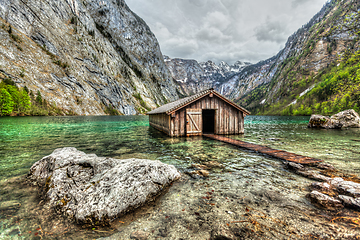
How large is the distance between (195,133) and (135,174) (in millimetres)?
13201

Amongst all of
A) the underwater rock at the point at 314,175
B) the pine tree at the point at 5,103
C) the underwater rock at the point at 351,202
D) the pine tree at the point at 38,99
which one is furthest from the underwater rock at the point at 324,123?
the pine tree at the point at 38,99

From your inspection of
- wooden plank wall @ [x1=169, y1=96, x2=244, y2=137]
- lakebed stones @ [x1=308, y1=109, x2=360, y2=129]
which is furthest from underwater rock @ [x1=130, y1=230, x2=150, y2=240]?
lakebed stones @ [x1=308, y1=109, x2=360, y2=129]

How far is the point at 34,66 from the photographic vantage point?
214ft

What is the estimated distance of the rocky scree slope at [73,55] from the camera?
6318 centimetres

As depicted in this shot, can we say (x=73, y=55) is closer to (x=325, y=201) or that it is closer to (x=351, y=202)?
(x=325, y=201)

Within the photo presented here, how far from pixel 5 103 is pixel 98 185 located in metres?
70.2

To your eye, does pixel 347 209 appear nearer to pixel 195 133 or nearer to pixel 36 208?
pixel 36 208

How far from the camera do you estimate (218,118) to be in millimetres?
18016

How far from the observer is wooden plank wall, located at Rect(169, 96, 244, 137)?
56.0ft

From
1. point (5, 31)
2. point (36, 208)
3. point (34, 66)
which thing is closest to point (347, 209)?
point (36, 208)

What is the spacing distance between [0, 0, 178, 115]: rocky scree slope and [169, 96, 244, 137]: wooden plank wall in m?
73.1

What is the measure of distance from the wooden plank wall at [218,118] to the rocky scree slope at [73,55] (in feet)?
240

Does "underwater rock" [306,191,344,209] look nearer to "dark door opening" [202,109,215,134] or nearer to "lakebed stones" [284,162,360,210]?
"lakebed stones" [284,162,360,210]

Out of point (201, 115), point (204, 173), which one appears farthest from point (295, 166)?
point (201, 115)
